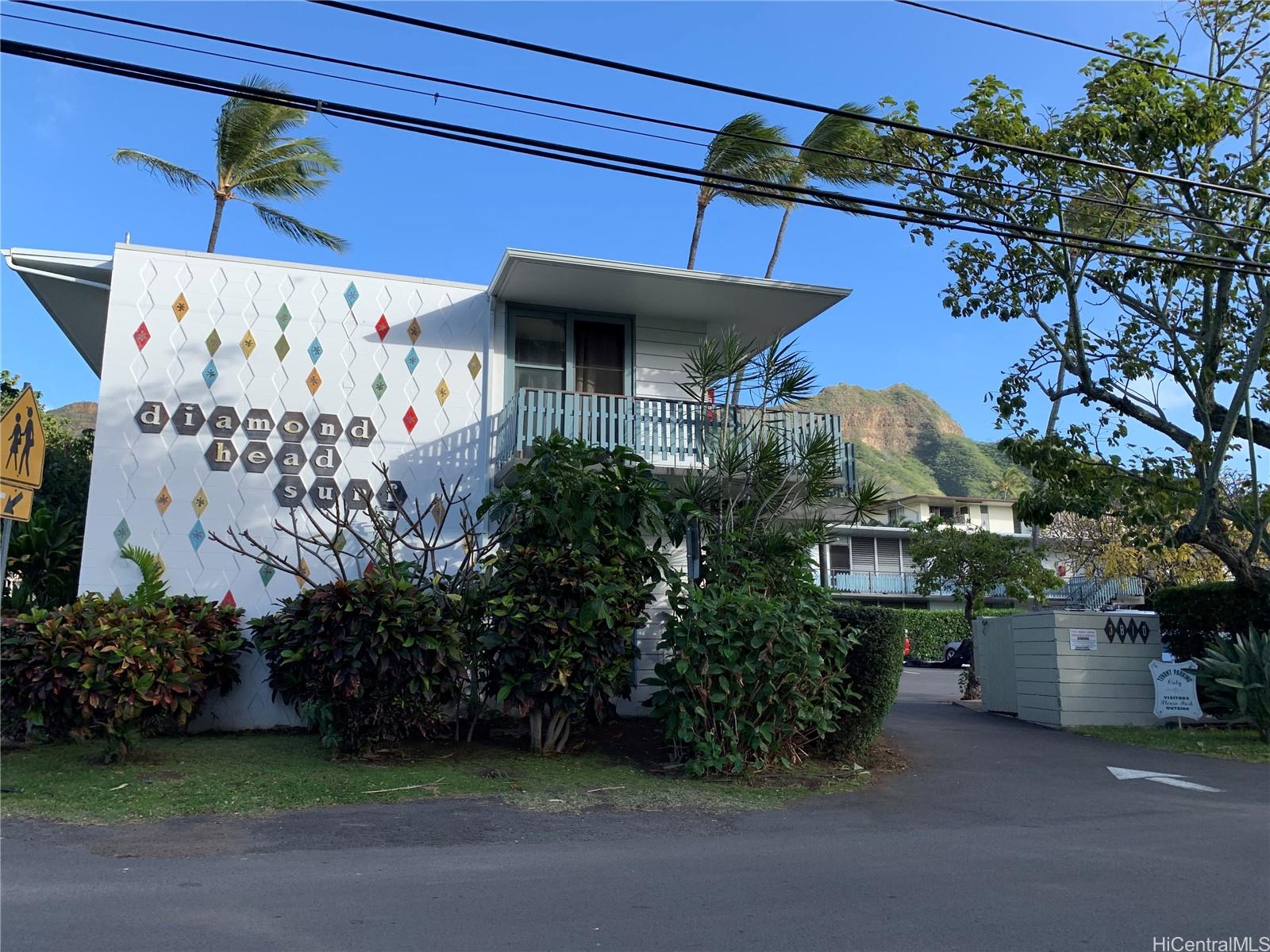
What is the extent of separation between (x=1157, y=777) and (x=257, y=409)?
12420 millimetres

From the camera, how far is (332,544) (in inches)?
452

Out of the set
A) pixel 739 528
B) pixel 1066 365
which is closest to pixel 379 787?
pixel 739 528

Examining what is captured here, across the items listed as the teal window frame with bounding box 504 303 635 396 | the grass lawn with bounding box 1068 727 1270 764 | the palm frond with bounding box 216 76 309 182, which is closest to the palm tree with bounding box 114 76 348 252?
the palm frond with bounding box 216 76 309 182

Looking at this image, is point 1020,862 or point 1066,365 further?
point 1066,365

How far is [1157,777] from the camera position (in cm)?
1107

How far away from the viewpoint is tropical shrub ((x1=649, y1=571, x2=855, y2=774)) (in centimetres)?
1031

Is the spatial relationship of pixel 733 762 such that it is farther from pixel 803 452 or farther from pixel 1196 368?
pixel 1196 368

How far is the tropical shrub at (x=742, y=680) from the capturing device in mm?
10312

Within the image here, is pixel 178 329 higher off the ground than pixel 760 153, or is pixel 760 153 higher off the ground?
pixel 760 153

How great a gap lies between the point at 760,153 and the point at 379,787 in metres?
16.5

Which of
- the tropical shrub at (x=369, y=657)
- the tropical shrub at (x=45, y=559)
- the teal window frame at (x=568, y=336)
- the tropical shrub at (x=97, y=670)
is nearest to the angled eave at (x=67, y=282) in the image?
the tropical shrub at (x=45, y=559)

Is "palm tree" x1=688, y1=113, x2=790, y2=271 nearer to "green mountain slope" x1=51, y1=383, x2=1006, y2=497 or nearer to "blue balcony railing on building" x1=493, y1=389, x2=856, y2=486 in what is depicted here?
"blue balcony railing on building" x1=493, y1=389, x2=856, y2=486

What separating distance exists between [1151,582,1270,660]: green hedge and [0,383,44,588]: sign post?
51.6 feet

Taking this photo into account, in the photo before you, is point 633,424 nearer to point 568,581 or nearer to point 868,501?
point 868,501
